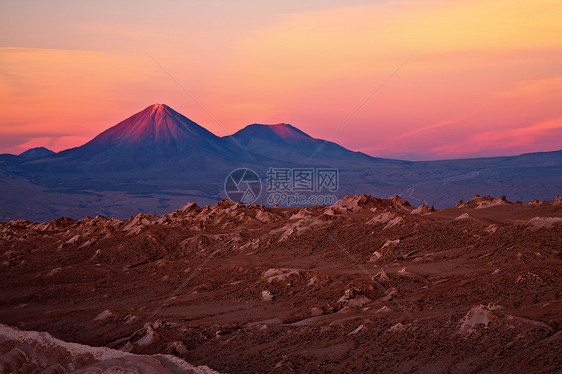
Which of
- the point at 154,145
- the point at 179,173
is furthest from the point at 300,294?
the point at 154,145

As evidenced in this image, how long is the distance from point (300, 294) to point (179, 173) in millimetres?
141929

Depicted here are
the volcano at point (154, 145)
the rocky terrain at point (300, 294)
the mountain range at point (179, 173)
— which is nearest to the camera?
the rocky terrain at point (300, 294)

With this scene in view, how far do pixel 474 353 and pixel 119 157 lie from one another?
166300 mm

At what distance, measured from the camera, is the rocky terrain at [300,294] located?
32.5ft

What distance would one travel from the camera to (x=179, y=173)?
155m

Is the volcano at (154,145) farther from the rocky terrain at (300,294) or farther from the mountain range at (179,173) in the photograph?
the rocky terrain at (300,294)

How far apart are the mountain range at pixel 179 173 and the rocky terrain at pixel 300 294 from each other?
85.0m

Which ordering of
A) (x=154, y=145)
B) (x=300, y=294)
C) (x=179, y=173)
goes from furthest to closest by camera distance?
(x=154, y=145), (x=179, y=173), (x=300, y=294)

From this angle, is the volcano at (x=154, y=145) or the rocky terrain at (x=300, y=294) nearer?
the rocky terrain at (x=300, y=294)

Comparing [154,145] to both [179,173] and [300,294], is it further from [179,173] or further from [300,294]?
[300,294]

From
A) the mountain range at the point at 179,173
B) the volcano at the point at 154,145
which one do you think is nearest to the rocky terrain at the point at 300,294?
the mountain range at the point at 179,173

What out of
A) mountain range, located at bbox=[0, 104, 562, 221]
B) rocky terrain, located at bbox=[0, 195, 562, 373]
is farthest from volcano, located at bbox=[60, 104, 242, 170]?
rocky terrain, located at bbox=[0, 195, 562, 373]

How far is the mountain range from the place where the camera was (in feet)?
399

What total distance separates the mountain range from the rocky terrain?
8505 centimetres
